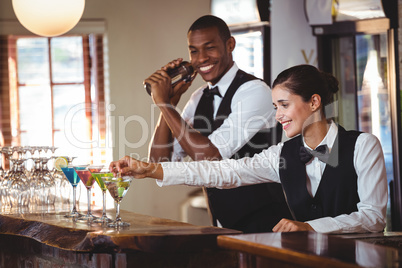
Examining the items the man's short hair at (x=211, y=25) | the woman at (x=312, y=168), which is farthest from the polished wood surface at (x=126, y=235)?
the man's short hair at (x=211, y=25)

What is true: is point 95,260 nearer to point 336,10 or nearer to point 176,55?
point 336,10

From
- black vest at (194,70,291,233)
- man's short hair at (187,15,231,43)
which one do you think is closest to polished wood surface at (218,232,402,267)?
black vest at (194,70,291,233)

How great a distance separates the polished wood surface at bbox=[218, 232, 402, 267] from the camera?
3.84ft

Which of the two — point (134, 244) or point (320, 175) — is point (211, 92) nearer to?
point (320, 175)

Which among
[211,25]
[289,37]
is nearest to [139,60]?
[289,37]

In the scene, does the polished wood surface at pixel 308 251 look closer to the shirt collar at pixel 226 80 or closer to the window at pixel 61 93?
the shirt collar at pixel 226 80

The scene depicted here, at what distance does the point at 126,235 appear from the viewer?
1.80 metres

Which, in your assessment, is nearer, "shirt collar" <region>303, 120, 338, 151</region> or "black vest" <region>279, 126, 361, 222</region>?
"black vest" <region>279, 126, 361, 222</region>

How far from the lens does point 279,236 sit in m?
1.46

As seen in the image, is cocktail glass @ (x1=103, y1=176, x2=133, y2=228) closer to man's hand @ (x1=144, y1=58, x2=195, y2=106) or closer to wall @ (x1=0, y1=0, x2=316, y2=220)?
man's hand @ (x1=144, y1=58, x2=195, y2=106)

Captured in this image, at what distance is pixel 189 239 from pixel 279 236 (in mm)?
437

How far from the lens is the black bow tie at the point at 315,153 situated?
2217 millimetres

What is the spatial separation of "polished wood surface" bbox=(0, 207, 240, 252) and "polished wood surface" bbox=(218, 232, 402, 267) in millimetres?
373

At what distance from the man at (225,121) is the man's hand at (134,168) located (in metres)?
0.43
